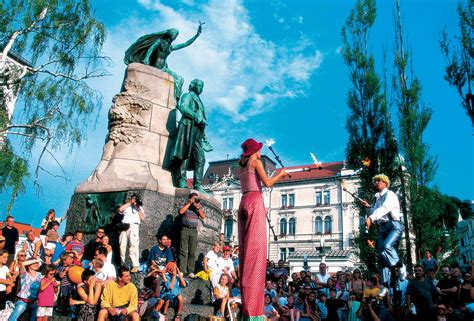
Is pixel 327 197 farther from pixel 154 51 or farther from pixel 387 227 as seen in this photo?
pixel 387 227

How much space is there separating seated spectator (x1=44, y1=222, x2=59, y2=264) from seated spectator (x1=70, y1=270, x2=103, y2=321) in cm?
247

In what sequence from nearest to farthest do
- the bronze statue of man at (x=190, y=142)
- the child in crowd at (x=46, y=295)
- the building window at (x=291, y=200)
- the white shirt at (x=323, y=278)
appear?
1. the child in crowd at (x=46, y=295)
2. the bronze statue of man at (x=190, y=142)
3. the white shirt at (x=323, y=278)
4. the building window at (x=291, y=200)

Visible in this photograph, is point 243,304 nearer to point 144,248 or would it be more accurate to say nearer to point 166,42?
point 144,248

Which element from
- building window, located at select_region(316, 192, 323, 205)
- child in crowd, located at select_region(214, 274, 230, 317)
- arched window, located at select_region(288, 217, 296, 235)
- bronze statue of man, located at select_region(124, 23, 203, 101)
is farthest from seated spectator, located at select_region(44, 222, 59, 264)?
arched window, located at select_region(288, 217, 296, 235)

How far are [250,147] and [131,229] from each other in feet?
12.6

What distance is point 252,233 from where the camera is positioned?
14.8 feet

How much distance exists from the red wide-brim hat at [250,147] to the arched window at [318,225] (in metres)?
53.3

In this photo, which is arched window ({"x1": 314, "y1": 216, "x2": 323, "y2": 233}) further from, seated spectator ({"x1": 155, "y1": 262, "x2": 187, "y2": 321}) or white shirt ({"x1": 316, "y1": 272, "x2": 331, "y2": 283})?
seated spectator ({"x1": 155, "y1": 262, "x2": 187, "y2": 321})

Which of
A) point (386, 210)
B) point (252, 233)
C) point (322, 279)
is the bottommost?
point (322, 279)

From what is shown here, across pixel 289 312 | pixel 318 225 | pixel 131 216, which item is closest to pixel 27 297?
pixel 131 216

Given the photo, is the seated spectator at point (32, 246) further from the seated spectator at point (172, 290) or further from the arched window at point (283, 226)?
the arched window at point (283, 226)

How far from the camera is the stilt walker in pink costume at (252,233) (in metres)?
4.24

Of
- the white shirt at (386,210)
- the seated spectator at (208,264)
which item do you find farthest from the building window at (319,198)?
the white shirt at (386,210)

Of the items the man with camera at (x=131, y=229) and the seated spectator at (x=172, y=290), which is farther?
the man with camera at (x=131, y=229)
